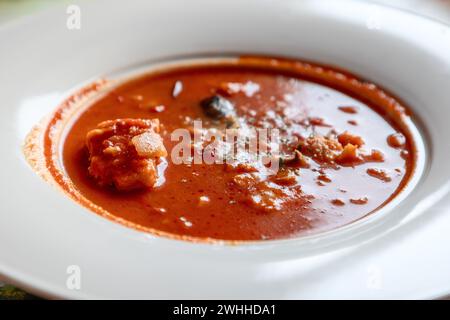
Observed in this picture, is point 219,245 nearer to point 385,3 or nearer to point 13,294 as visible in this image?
point 13,294

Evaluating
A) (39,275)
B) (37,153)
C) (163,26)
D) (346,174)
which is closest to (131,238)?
(39,275)

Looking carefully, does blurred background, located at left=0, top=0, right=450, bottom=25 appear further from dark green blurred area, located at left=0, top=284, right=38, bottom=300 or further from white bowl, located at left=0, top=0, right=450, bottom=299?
dark green blurred area, located at left=0, top=284, right=38, bottom=300

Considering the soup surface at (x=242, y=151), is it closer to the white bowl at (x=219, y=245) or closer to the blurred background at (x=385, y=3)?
the white bowl at (x=219, y=245)

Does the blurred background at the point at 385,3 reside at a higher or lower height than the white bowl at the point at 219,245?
higher

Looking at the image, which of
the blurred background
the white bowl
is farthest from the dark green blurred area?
the blurred background

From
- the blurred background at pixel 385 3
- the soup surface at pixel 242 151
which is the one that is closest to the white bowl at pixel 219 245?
the soup surface at pixel 242 151

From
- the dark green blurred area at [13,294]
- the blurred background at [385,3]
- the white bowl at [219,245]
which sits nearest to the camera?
the white bowl at [219,245]

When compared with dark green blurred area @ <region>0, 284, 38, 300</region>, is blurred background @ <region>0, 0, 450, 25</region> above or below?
above
